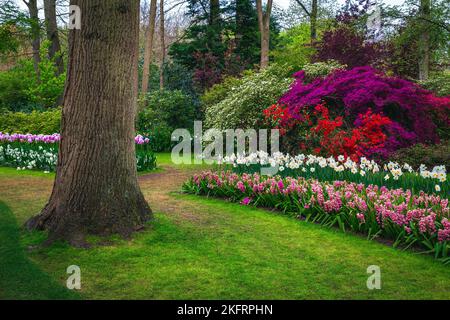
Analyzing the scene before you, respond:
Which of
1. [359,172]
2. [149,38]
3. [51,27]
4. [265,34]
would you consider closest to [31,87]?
[51,27]

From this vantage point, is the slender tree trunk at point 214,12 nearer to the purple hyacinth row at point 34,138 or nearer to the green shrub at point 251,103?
the green shrub at point 251,103

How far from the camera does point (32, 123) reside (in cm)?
1549

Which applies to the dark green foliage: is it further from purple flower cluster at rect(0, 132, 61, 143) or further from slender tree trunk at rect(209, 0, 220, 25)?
slender tree trunk at rect(209, 0, 220, 25)

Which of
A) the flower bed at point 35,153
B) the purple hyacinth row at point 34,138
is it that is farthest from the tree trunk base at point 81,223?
the purple hyacinth row at point 34,138

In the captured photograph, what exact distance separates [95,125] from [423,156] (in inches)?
259

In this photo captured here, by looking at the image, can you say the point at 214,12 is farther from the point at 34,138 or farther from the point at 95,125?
the point at 95,125

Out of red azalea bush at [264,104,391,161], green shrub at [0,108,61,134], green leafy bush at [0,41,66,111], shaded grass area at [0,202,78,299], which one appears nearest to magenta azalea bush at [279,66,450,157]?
red azalea bush at [264,104,391,161]

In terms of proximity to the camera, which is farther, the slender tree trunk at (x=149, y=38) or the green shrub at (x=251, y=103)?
the slender tree trunk at (x=149, y=38)

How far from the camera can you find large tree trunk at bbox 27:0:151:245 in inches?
185

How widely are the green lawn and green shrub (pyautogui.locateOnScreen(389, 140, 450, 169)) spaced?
12.4 ft

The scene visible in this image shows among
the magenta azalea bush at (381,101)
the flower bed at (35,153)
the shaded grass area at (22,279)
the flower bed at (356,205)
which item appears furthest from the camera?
the flower bed at (35,153)

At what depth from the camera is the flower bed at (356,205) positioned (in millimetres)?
4590

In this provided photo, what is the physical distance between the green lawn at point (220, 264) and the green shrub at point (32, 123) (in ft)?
32.3
